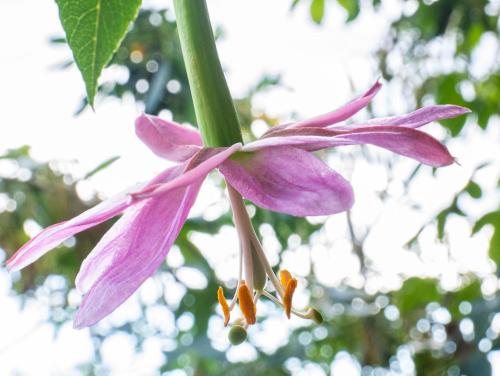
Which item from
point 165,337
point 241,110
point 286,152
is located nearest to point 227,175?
point 286,152

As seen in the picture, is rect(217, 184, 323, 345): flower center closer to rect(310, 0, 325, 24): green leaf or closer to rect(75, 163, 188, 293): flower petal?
rect(75, 163, 188, 293): flower petal

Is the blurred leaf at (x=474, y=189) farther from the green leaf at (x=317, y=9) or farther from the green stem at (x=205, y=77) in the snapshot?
the green stem at (x=205, y=77)

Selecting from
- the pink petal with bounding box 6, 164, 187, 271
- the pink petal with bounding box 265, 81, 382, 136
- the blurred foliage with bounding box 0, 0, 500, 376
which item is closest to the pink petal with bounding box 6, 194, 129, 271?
the pink petal with bounding box 6, 164, 187, 271

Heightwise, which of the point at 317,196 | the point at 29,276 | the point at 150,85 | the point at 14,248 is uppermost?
the point at 317,196

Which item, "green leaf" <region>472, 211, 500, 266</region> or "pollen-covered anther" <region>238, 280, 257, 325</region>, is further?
"green leaf" <region>472, 211, 500, 266</region>

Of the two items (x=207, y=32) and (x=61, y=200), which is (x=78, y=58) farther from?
(x=61, y=200)

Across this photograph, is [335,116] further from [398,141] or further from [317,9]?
[317,9]

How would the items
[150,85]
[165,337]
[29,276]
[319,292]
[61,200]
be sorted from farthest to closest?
1. [165,337]
2. [319,292]
3. [150,85]
4. [29,276]
5. [61,200]

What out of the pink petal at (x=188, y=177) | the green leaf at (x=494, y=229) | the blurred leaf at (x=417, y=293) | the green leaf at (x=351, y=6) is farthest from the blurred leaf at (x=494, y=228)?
the pink petal at (x=188, y=177)
